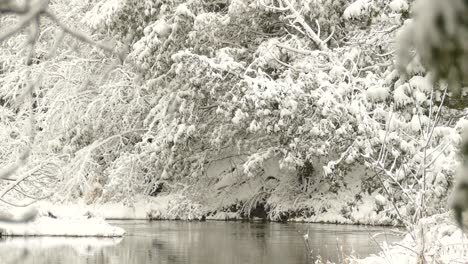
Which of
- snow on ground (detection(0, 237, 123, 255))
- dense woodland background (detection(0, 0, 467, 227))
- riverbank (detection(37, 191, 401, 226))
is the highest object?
dense woodland background (detection(0, 0, 467, 227))

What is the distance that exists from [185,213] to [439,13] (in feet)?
83.9

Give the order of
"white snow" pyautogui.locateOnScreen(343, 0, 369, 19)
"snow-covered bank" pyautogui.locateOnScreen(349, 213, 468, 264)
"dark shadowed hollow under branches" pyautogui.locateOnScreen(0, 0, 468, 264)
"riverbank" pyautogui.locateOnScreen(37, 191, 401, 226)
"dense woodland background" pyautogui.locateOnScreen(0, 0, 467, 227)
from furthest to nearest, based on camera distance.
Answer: "riverbank" pyautogui.locateOnScreen(37, 191, 401, 226), "dense woodland background" pyautogui.locateOnScreen(0, 0, 467, 227), "white snow" pyautogui.locateOnScreen(343, 0, 369, 19), "dark shadowed hollow under branches" pyautogui.locateOnScreen(0, 0, 468, 264), "snow-covered bank" pyautogui.locateOnScreen(349, 213, 468, 264)

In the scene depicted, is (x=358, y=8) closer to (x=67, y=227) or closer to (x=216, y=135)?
(x=216, y=135)

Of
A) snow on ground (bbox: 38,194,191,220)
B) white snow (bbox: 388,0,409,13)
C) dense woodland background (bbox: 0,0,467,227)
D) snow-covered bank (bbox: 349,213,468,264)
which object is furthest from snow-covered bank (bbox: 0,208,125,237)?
snow-covered bank (bbox: 349,213,468,264)

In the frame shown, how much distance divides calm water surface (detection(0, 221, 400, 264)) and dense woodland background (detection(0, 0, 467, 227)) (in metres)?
1.61

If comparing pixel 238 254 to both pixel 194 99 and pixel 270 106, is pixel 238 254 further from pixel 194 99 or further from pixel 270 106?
pixel 194 99

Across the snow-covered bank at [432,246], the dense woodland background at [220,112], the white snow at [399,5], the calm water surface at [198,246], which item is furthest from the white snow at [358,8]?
the snow-covered bank at [432,246]

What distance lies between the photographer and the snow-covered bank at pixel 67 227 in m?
20.5

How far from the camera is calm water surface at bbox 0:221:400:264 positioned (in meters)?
14.9

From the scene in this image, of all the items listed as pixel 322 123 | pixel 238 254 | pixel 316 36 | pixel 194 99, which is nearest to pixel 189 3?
pixel 194 99

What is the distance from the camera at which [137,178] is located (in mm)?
27062

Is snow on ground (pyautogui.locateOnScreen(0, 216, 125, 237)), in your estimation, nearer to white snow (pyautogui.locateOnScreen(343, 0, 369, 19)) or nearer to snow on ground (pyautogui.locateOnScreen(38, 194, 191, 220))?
snow on ground (pyautogui.locateOnScreen(38, 194, 191, 220))

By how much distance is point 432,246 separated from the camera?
34.1 ft

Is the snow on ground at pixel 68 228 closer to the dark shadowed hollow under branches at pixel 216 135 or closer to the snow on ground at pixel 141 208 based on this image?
the dark shadowed hollow under branches at pixel 216 135
